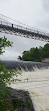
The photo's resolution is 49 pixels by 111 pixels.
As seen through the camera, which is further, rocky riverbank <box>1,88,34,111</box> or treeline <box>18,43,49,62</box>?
treeline <box>18,43,49,62</box>

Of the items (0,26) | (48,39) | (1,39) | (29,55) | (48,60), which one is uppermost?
(1,39)

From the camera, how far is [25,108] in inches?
440

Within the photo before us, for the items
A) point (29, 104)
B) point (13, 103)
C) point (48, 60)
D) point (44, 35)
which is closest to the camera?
point (13, 103)

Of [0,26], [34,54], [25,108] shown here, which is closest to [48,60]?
[34,54]

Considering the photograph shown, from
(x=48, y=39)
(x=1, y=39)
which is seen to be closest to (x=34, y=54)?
(x=48, y=39)

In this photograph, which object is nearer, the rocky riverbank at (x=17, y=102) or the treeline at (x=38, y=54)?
the rocky riverbank at (x=17, y=102)

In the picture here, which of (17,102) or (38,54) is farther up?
(17,102)

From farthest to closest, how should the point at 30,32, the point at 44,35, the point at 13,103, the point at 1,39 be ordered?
1. the point at 44,35
2. the point at 30,32
3. the point at 13,103
4. the point at 1,39

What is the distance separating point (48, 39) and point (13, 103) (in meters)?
23.7

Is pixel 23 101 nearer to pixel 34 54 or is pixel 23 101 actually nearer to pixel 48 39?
pixel 48 39

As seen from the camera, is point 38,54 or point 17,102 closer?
point 17,102

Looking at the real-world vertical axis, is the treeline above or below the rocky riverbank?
below

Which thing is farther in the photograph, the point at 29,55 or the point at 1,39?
the point at 29,55

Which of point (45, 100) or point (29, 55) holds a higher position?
point (45, 100)
